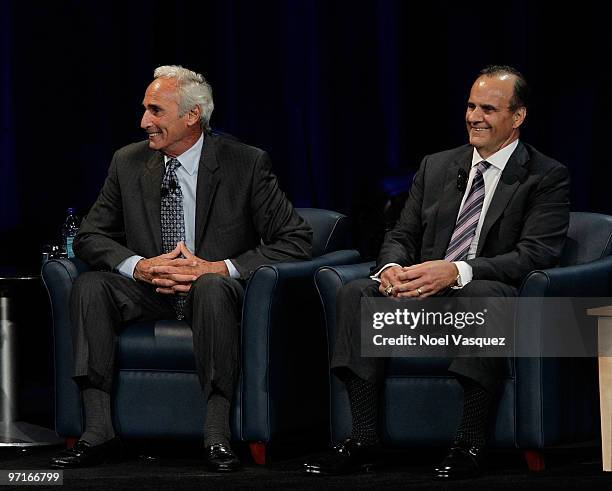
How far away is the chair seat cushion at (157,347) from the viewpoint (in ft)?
13.4

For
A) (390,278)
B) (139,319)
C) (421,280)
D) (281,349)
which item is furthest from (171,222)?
(421,280)

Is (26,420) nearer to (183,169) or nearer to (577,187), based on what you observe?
(183,169)

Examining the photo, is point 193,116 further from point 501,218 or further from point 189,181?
point 501,218

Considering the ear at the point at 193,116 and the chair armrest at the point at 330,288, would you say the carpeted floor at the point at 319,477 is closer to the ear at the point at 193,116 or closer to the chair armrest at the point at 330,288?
the chair armrest at the point at 330,288

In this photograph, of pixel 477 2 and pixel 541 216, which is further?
pixel 477 2

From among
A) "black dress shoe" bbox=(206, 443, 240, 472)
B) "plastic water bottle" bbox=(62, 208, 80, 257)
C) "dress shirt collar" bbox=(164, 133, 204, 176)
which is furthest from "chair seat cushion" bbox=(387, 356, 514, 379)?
"plastic water bottle" bbox=(62, 208, 80, 257)

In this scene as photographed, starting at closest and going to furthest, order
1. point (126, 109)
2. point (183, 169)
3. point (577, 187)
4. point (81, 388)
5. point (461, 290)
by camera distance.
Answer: point (461, 290) → point (81, 388) → point (183, 169) → point (577, 187) → point (126, 109)

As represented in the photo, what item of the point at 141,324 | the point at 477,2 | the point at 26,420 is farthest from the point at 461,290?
the point at 26,420

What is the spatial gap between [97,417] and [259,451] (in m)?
0.53

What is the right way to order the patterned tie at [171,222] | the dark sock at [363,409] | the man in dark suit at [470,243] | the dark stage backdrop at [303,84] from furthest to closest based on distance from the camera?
the dark stage backdrop at [303,84] < the patterned tie at [171,222] < the dark sock at [363,409] < the man in dark suit at [470,243]

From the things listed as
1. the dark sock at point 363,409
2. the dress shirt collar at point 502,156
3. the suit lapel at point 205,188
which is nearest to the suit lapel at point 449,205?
the dress shirt collar at point 502,156

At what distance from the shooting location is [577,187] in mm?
4898

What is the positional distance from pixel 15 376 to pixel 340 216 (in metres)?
1.33

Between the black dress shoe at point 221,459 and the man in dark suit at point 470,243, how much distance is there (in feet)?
0.77
